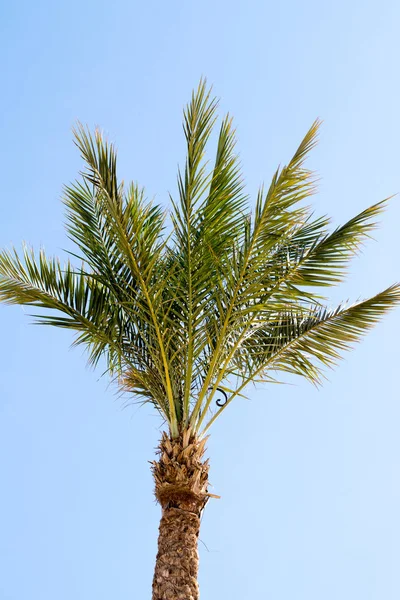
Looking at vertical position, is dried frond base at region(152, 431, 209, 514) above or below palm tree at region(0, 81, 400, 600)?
below

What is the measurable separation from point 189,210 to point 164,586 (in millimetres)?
3453

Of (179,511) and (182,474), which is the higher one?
(182,474)

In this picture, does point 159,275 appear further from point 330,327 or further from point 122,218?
point 330,327

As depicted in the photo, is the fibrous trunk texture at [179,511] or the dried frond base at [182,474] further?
the dried frond base at [182,474]

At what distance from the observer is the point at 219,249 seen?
24.9 ft

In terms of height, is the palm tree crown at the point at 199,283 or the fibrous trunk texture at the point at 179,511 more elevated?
the palm tree crown at the point at 199,283

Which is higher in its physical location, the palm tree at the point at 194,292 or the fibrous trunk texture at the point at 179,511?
the palm tree at the point at 194,292

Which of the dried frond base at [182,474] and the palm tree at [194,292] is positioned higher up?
the palm tree at [194,292]

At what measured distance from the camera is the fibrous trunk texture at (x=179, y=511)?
650 cm

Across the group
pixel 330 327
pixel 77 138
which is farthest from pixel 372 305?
pixel 77 138

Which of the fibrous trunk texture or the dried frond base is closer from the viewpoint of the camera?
the fibrous trunk texture

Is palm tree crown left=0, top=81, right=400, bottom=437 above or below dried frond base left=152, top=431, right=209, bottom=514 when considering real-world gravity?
above

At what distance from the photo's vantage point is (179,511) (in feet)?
22.4

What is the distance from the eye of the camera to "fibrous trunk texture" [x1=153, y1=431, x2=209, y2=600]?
650cm
